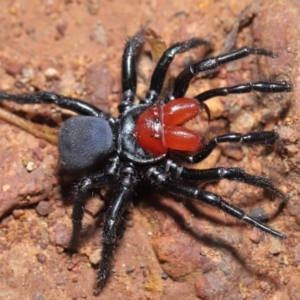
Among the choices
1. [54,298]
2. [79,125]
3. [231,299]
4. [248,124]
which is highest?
[248,124]

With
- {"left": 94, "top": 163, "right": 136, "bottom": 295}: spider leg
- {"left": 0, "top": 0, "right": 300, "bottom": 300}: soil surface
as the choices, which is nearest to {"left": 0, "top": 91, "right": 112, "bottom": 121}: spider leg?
{"left": 0, "top": 0, "right": 300, "bottom": 300}: soil surface

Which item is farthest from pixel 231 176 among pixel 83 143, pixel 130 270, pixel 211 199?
pixel 83 143

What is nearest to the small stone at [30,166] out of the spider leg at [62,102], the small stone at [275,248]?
the spider leg at [62,102]

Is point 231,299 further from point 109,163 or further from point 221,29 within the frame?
point 221,29

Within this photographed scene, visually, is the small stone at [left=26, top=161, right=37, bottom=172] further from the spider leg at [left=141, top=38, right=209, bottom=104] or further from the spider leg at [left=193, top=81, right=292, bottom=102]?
the spider leg at [left=193, top=81, right=292, bottom=102]

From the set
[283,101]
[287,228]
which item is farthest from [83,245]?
[283,101]
